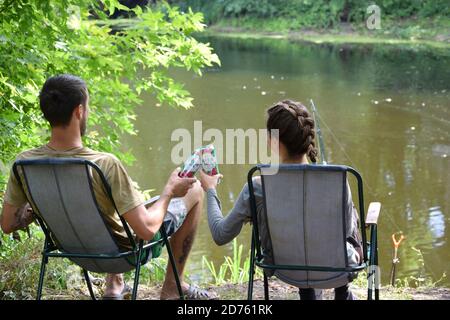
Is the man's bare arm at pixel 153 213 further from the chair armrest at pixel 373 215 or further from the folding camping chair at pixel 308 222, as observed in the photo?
the chair armrest at pixel 373 215

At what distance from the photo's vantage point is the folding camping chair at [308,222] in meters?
2.47

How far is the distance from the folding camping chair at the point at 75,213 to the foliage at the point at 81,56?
106 centimetres

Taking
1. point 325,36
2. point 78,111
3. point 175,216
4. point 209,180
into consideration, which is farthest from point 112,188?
point 325,36

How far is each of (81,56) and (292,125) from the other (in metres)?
2.13

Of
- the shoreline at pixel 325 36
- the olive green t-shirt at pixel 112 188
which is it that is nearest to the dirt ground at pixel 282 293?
the olive green t-shirt at pixel 112 188

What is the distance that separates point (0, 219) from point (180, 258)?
2.49 ft

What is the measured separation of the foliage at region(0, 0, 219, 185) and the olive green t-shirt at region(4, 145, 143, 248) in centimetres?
96

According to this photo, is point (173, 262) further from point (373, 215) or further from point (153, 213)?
point (373, 215)

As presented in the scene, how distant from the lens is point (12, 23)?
3770 mm

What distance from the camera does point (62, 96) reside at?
250 centimetres

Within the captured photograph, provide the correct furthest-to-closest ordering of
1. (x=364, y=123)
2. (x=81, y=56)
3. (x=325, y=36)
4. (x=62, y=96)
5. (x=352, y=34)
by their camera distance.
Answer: (x=325, y=36), (x=352, y=34), (x=364, y=123), (x=81, y=56), (x=62, y=96)

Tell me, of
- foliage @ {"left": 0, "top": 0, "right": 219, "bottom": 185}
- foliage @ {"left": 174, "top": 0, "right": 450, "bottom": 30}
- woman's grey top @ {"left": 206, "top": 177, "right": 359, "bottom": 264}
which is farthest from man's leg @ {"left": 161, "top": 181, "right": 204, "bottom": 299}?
foliage @ {"left": 174, "top": 0, "right": 450, "bottom": 30}

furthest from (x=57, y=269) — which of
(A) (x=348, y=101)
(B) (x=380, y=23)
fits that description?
(B) (x=380, y=23)
